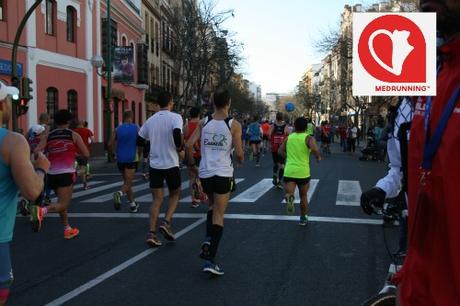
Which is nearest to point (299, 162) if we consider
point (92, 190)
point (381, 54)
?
point (381, 54)

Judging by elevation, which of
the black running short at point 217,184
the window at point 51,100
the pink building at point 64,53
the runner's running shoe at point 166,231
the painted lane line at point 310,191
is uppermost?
the pink building at point 64,53

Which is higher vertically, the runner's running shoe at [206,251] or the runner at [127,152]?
the runner at [127,152]

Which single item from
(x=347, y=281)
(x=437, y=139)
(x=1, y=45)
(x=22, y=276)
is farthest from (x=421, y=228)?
(x=1, y=45)

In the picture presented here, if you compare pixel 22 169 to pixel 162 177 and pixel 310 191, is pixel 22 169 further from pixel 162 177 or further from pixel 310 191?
pixel 310 191

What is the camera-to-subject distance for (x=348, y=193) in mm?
12453

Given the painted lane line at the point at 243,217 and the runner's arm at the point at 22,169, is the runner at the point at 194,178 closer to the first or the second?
the painted lane line at the point at 243,217

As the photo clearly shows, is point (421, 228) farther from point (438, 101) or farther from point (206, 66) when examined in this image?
point (206, 66)

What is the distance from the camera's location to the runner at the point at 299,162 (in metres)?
8.45

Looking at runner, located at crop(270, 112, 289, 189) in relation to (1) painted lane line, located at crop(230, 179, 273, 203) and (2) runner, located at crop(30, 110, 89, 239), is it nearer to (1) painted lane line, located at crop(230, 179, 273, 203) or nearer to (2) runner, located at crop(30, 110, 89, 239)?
(1) painted lane line, located at crop(230, 179, 273, 203)

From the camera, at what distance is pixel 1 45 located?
20.0 metres

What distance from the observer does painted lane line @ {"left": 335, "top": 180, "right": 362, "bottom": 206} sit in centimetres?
1095

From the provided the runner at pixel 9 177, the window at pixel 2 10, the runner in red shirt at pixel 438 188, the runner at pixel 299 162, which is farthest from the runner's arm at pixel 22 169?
the window at pixel 2 10

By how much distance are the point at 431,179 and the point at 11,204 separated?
2751 millimetres

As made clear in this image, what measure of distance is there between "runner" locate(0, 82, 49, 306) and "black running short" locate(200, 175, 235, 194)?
8.44ft
